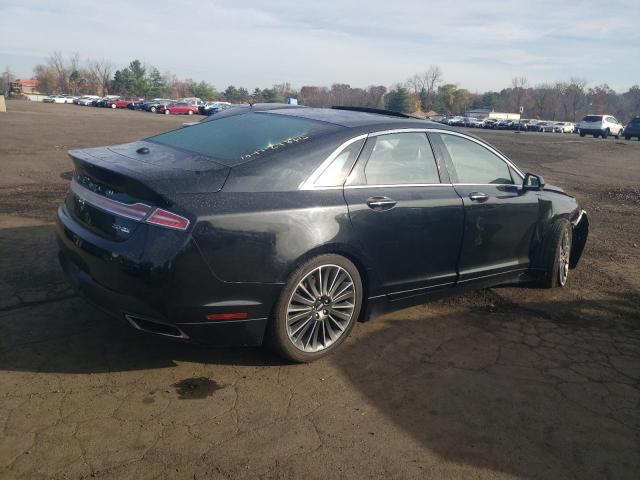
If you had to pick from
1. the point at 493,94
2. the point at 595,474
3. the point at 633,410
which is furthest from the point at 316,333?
the point at 493,94

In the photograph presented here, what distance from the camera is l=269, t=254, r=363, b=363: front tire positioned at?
340 centimetres

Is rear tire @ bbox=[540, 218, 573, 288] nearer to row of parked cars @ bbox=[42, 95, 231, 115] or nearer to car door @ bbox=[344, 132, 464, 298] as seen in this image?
car door @ bbox=[344, 132, 464, 298]

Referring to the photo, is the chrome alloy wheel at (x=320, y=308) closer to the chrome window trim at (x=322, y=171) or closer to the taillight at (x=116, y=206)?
the chrome window trim at (x=322, y=171)

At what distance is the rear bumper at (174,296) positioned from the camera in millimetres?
3037

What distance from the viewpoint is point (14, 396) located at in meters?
3.04

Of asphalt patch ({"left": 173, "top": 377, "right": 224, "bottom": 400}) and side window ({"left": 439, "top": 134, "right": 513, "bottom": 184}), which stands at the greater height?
side window ({"left": 439, "top": 134, "right": 513, "bottom": 184})

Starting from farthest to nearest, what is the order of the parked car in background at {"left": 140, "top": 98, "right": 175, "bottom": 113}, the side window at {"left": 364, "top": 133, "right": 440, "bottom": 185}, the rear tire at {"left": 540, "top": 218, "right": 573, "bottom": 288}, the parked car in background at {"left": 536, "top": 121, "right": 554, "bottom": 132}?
the parked car in background at {"left": 536, "top": 121, "right": 554, "bottom": 132}, the parked car in background at {"left": 140, "top": 98, "right": 175, "bottom": 113}, the rear tire at {"left": 540, "top": 218, "right": 573, "bottom": 288}, the side window at {"left": 364, "top": 133, "right": 440, "bottom": 185}

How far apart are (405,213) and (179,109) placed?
2255 inches

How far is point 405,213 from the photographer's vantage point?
3928 mm

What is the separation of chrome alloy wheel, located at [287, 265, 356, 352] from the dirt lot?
0.18 meters

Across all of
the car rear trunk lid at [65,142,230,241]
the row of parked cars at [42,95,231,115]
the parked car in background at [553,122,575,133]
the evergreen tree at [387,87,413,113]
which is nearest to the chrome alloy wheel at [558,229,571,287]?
the car rear trunk lid at [65,142,230,241]

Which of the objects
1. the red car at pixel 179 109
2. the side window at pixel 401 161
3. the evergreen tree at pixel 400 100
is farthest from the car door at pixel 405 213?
the evergreen tree at pixel 400 100

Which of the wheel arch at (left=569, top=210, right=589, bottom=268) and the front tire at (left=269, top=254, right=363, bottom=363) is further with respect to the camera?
the wheel arch at (left=569, top=210, right=589, bottom=268)

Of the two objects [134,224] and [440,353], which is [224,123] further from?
[440,353]
